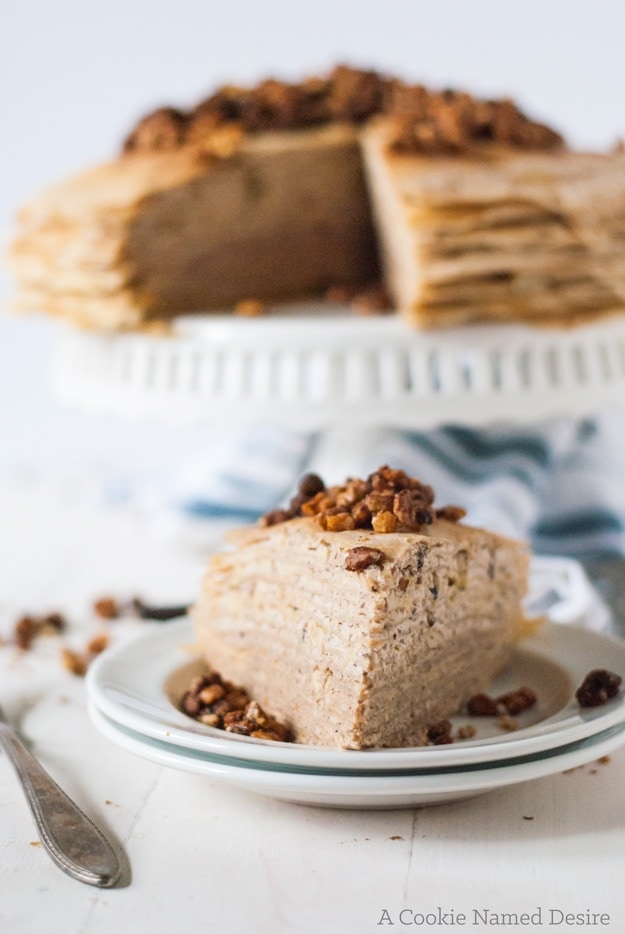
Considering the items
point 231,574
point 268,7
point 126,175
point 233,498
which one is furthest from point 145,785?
point 268,7

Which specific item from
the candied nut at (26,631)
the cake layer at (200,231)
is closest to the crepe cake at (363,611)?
the candied nut at (26,631)

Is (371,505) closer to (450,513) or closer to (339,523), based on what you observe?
(339,523)

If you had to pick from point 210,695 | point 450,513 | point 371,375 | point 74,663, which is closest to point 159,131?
point 371,375

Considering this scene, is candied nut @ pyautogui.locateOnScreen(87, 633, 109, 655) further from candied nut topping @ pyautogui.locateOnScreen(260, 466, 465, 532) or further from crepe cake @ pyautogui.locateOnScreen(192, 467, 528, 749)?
candied nut topping @ pyautogui.locateOnScreen(260, 466, 465, 532)

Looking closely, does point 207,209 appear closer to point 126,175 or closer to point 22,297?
point 126,175

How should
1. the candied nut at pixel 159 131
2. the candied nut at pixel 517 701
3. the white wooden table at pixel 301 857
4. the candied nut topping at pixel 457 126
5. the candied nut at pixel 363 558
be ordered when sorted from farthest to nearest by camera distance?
the candied nut at pixel 159 131 < the candied nut topping at pixel 457 126 < the candied nut at pixel 517 701 < the candied nut at pixel 363 558 < the white wooden table at pixel 301 857

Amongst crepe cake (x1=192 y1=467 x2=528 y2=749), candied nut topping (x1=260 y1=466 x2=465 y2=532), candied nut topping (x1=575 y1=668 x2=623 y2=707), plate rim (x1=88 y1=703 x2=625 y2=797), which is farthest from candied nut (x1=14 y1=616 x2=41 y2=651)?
candied nut topping (x1=575 y1=668 x2=623 y2=707)

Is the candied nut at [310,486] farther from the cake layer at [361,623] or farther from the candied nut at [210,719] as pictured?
the candied nut at [210,719]
